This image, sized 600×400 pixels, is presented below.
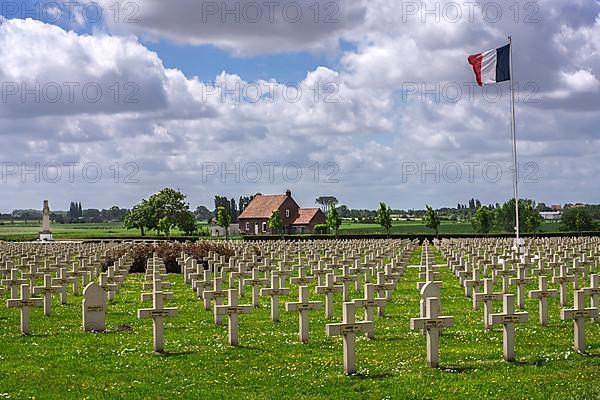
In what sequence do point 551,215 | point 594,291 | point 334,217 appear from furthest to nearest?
point 551,215
point 334,217
point 594,291

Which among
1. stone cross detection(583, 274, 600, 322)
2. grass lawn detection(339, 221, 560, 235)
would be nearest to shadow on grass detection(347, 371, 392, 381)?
stone cross detection(583, 274, 600, 322)

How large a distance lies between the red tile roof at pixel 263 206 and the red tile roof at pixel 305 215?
99.0 inches

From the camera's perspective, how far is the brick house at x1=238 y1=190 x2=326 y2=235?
88188 mm

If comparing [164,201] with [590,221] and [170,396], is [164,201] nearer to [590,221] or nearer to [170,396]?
[590,221]

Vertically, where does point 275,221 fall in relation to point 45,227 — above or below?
above

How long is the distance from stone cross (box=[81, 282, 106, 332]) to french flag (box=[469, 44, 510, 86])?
20.4m

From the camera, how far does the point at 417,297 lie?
18.6m

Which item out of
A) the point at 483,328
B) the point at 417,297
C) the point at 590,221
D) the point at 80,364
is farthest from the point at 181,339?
the point at 590,221

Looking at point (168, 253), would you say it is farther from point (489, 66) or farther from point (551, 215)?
point (551, 215)

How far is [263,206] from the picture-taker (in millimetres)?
89688

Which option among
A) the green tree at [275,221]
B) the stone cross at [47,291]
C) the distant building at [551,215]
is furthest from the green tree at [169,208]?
the stone cross at [47,291]

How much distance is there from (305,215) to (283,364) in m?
78.9

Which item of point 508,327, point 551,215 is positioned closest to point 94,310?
point 508,327

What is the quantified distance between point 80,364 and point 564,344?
652cm
